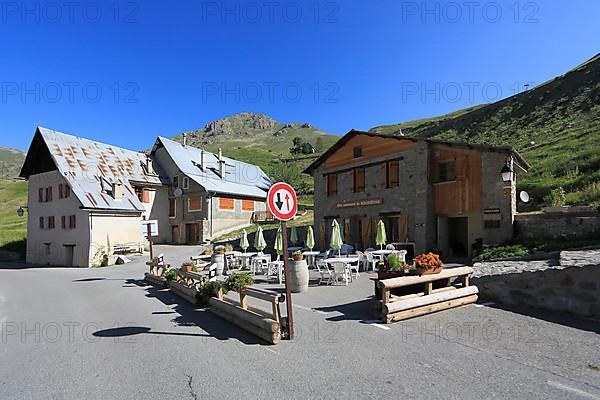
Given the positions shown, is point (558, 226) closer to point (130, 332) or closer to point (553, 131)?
point (130, 332)

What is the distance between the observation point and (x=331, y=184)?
23.0 meters

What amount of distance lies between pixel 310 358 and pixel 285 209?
243 centimetres

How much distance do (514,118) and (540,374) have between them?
52.0 metres

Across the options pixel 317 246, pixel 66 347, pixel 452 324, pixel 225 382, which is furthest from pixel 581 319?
pixel 317 246

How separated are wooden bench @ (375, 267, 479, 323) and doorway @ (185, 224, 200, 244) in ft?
90.5

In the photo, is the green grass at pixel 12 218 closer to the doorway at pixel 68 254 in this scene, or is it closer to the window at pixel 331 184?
the doorway at pixel 68 254

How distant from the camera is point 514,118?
161ft

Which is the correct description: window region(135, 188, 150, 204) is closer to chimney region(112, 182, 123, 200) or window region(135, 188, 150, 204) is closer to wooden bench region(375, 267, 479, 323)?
chimney region(112, 182, 123, 200)

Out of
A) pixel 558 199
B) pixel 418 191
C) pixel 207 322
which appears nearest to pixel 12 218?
pixel 418 191

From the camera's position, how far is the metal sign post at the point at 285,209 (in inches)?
253

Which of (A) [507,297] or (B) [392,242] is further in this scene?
(B) [392,242]

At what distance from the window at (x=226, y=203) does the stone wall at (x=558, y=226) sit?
2516 cm

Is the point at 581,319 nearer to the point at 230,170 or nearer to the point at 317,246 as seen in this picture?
the point at 317,246

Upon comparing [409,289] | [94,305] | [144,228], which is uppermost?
[144,228]
